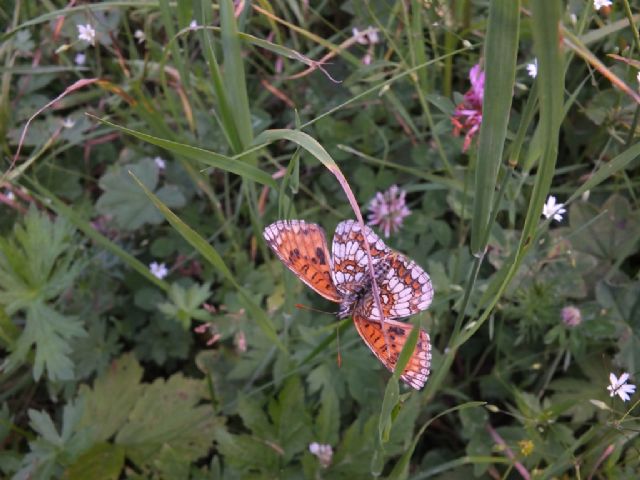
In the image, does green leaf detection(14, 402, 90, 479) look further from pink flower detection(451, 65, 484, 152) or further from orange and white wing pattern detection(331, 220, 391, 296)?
pink flower detection(451, 65, 484, 152)

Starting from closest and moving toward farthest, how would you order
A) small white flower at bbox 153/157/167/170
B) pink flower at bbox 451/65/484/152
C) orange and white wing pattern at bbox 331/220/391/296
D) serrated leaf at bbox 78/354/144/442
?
1. orange and white wing pattern at bbox 331/220/391/296
2. pink flower at bbox 451/65/484/152
3. serrated leaf at bbox 78/354/144/442
4. small white flower at bbox 153/157/167/170

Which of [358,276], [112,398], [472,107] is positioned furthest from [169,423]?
[472,107]

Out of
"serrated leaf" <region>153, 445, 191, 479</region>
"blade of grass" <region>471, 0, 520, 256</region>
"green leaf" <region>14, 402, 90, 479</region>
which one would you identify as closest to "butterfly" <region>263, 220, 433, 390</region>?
"blade of grass" <region>471, 0, 520, 256</region>

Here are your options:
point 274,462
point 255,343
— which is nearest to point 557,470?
point 274,462

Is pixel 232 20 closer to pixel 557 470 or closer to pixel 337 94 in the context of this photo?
pixel 337 94

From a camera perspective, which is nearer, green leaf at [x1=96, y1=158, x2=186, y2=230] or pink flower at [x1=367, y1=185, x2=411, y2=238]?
pink flower at [x1=367, y1=185, x2=411, y2=238]

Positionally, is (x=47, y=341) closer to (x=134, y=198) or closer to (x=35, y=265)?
(x=35, y=265)
